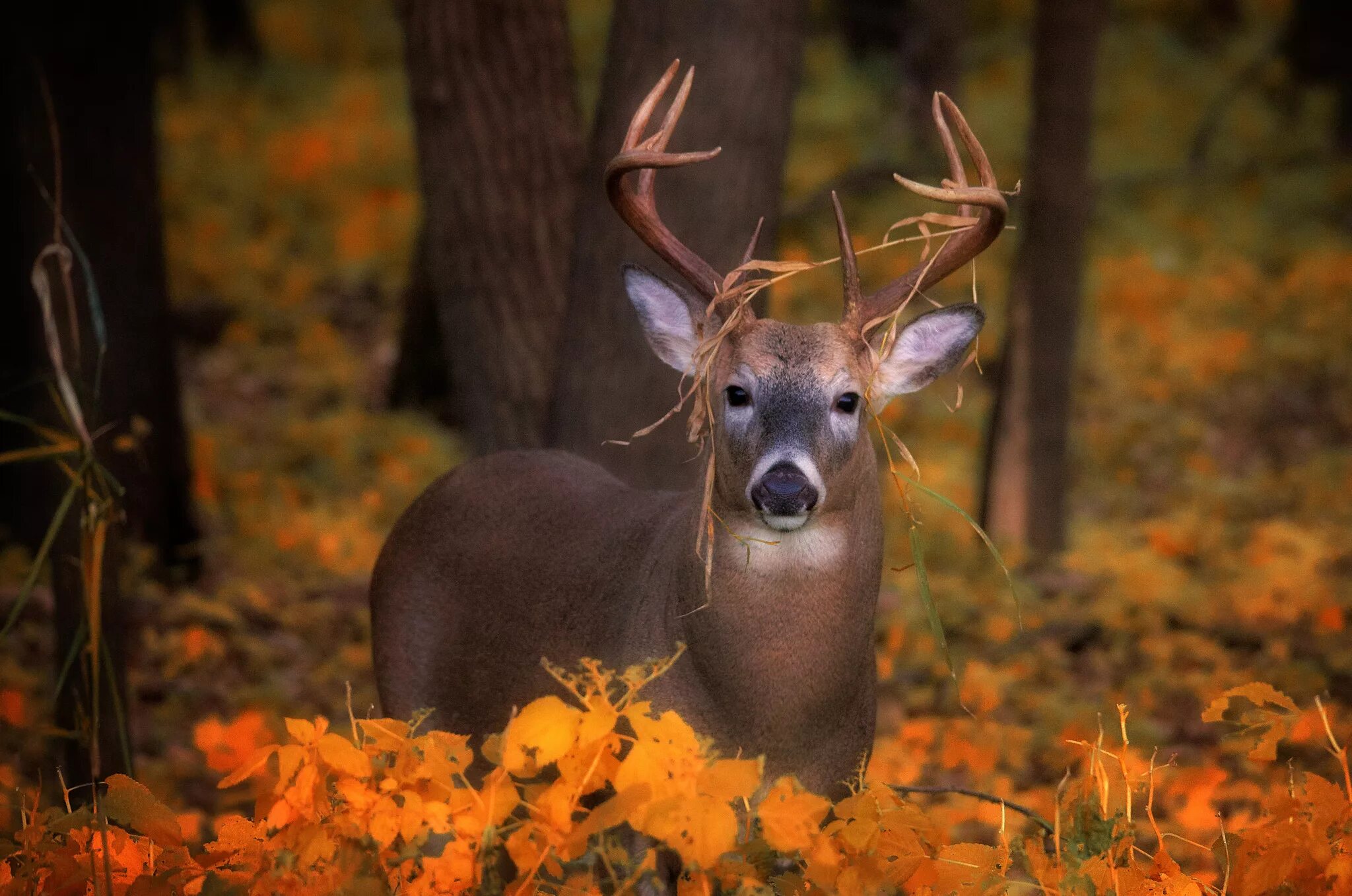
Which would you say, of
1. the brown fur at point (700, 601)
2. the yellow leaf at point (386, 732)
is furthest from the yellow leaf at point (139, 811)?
the brown fur at point (700, 601)

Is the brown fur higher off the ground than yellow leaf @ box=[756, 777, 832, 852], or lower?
lower

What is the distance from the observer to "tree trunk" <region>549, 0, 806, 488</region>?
5746 millimetres

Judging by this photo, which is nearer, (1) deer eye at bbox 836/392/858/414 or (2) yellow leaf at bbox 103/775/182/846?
(2) yellow leaf at bbox 103/775/182/846

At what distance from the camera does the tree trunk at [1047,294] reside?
359 inches

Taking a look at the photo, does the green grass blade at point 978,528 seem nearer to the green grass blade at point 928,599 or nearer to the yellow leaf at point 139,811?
the green grass blade at point 928,599

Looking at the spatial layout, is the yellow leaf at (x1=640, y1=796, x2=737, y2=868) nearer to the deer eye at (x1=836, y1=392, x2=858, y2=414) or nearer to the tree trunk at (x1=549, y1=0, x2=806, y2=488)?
the deer eye at (x1=836, y1=392, x2=858, y2=414)

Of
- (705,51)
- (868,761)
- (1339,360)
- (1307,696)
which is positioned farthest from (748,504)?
(1339,360)

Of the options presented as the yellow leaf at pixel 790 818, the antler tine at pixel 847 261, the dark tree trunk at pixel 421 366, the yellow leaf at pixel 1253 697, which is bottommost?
the dark tree trunk at pixel 421 366

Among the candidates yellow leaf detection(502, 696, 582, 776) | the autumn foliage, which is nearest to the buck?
the autumn foliage

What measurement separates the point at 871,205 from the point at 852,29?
21.9 ft

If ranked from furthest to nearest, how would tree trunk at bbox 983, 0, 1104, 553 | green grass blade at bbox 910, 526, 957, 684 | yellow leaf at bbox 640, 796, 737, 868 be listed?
1. tree trunk at bbox 983, 0, 1104, 553
2. green grass blade at bbox 910, 526, 957, 684
3. yellow leaf at bbox 640, 796, 737, 868

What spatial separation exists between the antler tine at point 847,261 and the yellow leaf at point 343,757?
1.63 meters

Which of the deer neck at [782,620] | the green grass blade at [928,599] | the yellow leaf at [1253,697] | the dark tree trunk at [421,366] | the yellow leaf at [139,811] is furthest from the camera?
the dark tree trunk at [421,366]

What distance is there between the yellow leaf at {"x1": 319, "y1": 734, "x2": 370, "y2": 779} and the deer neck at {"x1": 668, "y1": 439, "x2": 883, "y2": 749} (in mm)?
1296
